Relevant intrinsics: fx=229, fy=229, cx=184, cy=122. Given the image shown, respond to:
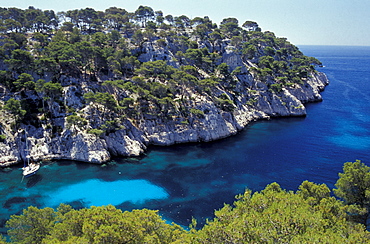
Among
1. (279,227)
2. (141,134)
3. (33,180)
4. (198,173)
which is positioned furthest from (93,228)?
(141,134)

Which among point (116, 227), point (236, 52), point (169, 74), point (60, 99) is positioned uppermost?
point (236, 52)

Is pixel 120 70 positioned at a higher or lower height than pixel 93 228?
higher

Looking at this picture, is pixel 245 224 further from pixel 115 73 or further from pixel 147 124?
pixel 115 73

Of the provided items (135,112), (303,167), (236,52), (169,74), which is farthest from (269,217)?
(236,52)

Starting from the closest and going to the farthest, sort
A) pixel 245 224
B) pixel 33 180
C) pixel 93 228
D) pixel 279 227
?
pixel 279 227 < pixel 245 224 < pixel 93 228 < pixel 33 180

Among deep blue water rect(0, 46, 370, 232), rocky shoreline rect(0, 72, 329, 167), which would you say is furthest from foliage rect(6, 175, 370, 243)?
rocky shoreline rect(0, 72, 329, 167)

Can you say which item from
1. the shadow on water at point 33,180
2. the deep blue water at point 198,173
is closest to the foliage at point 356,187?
the deep blue water at point 198,173

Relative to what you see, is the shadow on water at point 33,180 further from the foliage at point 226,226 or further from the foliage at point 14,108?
the foliage at point 226,226

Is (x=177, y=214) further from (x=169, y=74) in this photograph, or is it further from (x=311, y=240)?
(x=169, y=74)
